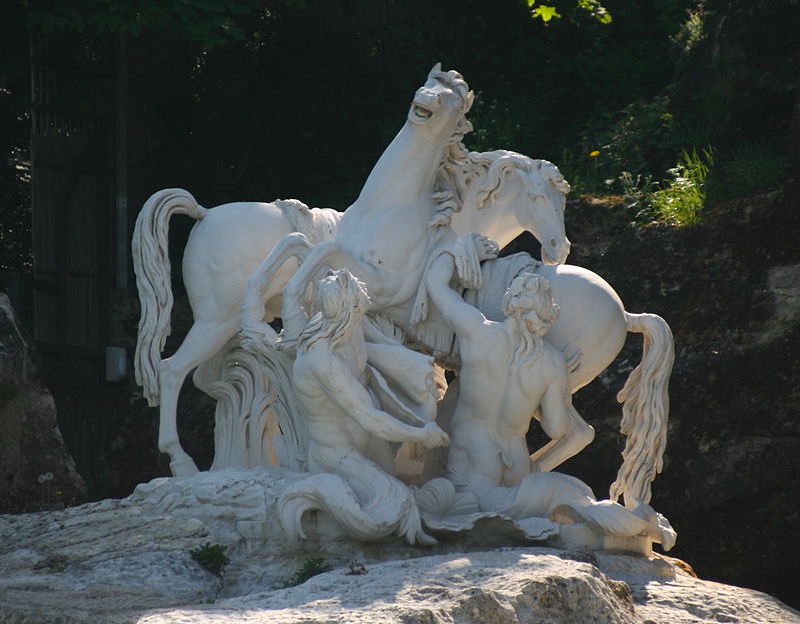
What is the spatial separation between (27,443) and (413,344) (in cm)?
372

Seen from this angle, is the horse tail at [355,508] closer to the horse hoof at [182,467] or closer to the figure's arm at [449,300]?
the figure's arm at [449,300]

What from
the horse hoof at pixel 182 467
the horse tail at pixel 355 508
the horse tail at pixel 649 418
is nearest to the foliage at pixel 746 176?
the horse tail at pixel 649 418

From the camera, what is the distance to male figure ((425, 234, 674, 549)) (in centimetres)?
875

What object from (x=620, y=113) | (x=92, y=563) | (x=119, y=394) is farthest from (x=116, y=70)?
(x=92, y=563)

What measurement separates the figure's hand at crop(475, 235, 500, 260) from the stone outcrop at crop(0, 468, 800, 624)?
1.40 m

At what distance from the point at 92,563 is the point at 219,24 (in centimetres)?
529

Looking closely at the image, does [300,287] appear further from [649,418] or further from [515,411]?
[649,418]

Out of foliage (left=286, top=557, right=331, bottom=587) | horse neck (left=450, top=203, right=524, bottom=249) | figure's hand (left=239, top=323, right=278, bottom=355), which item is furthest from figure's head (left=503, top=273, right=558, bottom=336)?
foliage (left=286, top=557, right=331, bottom=587)

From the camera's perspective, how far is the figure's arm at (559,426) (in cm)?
888

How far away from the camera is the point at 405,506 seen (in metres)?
8.38

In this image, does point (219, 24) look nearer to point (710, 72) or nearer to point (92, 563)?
point (710, 72)

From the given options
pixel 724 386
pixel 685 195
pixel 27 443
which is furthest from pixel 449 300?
pixel 685 195

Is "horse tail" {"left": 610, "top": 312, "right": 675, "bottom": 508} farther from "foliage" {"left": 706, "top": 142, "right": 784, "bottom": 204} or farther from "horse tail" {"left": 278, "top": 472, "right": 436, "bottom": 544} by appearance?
"foliage" {"left": 706, "top": 142, "right": 784, "bottom": 204}

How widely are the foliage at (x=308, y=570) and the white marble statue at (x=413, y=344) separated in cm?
Result: 19
